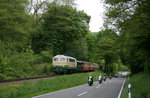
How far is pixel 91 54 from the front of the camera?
64.7m

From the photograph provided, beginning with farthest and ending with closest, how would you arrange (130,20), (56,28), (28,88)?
1. (56,28)
2. (130,20)
3. (28,88)

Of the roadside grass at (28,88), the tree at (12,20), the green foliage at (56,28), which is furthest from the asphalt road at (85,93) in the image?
the green foliage at (56,28)

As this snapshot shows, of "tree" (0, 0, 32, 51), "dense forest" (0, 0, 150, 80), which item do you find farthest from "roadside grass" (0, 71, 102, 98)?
"tree" (0, 0, 32, 51)

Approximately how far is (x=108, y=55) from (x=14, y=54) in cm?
4150

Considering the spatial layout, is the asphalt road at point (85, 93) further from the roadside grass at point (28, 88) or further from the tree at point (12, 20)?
the tree at point (12, 20)

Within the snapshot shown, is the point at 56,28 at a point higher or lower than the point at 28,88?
higher

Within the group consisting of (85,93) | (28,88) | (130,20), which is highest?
(130,20)

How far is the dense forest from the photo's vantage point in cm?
1792

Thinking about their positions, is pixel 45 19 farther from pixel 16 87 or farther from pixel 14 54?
pixel 16 87

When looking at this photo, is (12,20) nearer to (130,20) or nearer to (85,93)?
(130,20)

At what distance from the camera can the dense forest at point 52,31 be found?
17922 millimetres

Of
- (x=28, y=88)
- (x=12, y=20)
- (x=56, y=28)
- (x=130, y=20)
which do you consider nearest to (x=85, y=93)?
(x=28, y=88)

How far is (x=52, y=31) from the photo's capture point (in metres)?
39.8

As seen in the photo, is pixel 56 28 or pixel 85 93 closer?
pixel 85 93
